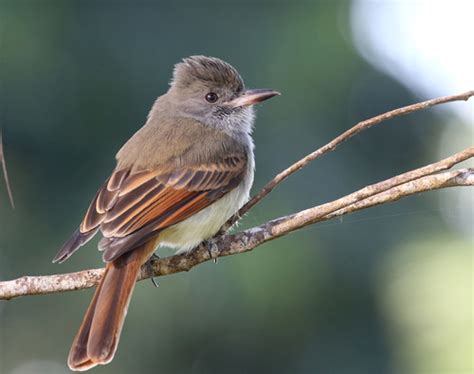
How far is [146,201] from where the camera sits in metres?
3.72

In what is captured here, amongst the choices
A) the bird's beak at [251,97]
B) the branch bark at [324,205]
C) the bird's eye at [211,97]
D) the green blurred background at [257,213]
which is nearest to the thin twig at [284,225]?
the branch bark at [324,205]

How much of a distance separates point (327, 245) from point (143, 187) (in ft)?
15.9

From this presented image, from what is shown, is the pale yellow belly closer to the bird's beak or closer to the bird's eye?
the bird's beak

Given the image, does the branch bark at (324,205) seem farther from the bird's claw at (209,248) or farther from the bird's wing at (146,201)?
the bird's wing at (146,201)

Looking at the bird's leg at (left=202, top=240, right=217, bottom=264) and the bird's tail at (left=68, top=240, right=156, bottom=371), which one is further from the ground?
the bird's leg at (left=202, top=240, right=217, bottom=264)

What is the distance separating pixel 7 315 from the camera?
26.4 ft

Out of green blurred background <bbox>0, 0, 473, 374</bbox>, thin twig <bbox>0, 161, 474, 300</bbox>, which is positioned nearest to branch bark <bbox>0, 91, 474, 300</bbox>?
thin twig <bbox>0, 161, 474, 300</bbox>

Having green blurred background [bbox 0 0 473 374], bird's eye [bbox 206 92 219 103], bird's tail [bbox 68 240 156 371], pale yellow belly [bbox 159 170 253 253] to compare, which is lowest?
green blurred background [bbox 0 0 473 374]

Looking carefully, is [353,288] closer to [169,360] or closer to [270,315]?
[270,315]

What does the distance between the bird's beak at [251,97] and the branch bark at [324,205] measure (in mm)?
1194

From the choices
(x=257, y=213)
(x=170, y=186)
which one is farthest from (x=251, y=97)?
(x=257, y=213)

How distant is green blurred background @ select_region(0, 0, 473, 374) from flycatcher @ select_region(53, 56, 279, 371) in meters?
2.62

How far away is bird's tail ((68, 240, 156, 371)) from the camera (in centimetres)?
315

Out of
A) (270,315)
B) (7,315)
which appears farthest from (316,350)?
(7,315)
